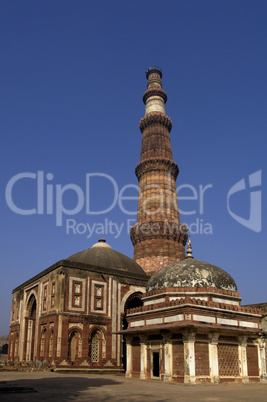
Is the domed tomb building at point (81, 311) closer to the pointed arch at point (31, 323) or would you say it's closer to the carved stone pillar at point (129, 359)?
the pointed arch at point (31, 323)

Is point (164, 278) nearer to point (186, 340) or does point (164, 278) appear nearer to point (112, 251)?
point (186, 340)

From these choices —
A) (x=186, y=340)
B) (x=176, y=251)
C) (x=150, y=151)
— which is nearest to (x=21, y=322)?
(x=176, y=251)

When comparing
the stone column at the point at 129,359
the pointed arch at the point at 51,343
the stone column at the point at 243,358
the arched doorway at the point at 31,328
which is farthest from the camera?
the arched doorway at the point at 31,328

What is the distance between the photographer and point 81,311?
90.1 feet

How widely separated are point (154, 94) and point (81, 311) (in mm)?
31326

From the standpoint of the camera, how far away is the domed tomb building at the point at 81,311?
Result: 2631 cm

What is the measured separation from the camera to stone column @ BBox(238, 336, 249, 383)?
19922mm

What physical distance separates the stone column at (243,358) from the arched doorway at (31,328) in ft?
59.8

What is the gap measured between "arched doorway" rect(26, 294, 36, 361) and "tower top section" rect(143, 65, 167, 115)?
90.5 ft

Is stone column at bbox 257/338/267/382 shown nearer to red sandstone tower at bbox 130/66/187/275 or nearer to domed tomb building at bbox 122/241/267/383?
domed tomb building at bbox 122/241/267/383

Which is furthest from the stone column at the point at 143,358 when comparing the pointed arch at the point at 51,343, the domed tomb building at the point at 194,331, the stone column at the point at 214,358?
the pointed arch at the point at 51,343

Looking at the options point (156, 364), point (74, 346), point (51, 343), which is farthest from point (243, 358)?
point (51, 343)

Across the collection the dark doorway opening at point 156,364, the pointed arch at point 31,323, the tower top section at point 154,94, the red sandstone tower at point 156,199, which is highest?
the tower top section at point 154,94

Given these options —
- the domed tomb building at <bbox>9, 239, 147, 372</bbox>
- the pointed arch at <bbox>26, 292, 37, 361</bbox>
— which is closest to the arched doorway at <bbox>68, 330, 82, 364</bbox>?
the domed tomb building at <bbox>9, 239, 147, 372</bbox>
